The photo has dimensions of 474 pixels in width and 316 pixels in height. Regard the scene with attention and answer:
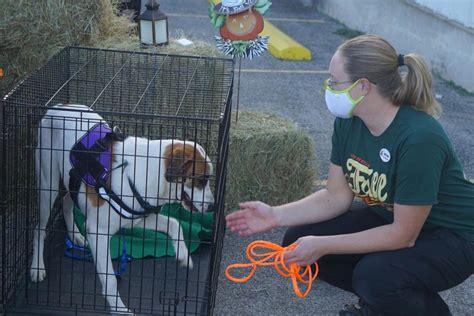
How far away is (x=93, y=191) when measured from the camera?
402 centimetres

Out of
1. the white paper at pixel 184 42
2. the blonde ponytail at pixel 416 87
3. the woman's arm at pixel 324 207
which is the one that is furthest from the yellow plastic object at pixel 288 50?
the blonde ponytail at pixel 416 87

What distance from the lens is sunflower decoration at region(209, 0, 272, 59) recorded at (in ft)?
17.4

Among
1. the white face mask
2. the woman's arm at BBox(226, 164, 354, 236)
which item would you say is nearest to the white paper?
the woman's arm at BBox(226, 164, 354, 236)

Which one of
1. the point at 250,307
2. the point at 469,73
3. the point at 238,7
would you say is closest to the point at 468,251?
the point at 250,307

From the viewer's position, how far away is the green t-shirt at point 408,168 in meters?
3.52

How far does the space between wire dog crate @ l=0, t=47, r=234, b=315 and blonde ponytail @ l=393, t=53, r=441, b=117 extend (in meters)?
0.90

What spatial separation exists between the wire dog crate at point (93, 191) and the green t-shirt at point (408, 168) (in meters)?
0.69

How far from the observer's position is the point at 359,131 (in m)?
3.90

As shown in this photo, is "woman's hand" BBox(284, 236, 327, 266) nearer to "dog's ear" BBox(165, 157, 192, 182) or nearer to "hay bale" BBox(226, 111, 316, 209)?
"dog's ear" BBox(165, 157, 192, 182)

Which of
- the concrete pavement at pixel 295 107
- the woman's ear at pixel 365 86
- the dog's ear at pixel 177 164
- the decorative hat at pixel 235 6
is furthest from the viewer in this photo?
the decorative hat at pixel 235 6

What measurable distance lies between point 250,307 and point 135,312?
686 mm

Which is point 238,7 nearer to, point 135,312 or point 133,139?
point 133,139

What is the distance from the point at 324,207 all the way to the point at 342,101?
728 millimetres

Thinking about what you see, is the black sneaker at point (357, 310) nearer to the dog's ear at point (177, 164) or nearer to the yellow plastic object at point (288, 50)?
the dog's ear at point (177, 164)
